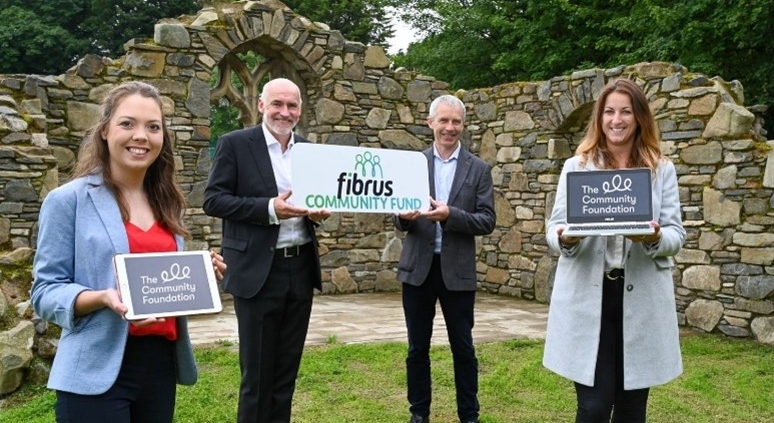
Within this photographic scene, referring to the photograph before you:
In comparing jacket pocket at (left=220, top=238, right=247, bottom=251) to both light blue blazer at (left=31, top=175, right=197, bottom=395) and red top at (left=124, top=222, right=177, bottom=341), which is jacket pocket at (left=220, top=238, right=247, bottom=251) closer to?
red top at (left=124, top=222, right=177, bottom=341)

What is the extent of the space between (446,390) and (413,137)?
5.40m

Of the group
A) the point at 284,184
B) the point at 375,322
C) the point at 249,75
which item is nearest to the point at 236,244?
the point at 284,184

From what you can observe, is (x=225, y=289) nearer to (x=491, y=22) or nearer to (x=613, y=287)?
(x=613, y=287)

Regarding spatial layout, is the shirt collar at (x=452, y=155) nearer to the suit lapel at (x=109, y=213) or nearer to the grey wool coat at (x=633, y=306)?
the grey wool coat at (x=633, y=306)

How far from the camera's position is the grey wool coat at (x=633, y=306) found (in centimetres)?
277

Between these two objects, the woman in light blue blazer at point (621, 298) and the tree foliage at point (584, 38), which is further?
the tree foliage at point (584, 38)

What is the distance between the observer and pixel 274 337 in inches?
133

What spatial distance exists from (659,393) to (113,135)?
409 centimetres

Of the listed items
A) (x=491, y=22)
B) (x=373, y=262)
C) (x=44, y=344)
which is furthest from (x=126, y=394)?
(x=491, y=22)

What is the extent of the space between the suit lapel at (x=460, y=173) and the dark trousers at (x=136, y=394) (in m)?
2.17

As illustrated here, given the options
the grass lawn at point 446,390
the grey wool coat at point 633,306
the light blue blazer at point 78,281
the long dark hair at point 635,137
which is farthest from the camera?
the grass lawn at point 446,390


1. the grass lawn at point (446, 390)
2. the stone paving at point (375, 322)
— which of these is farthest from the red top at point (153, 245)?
the stone paving at point (375, 322)

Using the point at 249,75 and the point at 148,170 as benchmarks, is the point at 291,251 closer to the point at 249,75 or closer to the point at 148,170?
the point at 148,170

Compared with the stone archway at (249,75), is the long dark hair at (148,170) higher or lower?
lower
